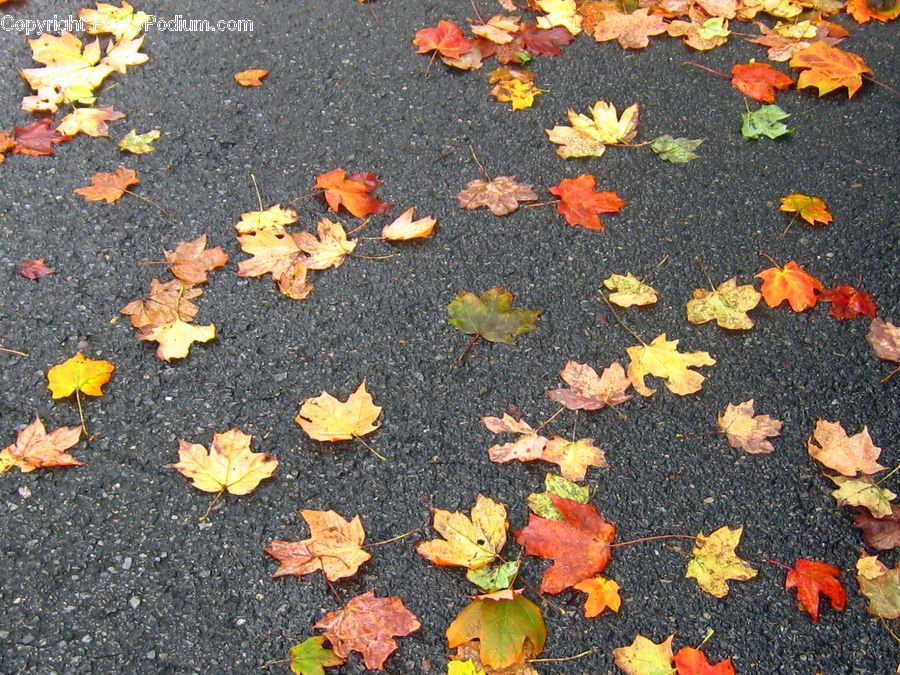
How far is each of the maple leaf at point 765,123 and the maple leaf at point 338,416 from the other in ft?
5.92

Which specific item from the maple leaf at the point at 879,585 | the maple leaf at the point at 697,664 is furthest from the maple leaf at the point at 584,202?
the maple leaf at the point at 697,664

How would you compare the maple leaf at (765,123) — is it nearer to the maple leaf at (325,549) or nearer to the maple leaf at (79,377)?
the maple leaf at (325,549)

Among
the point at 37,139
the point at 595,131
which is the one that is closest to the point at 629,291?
the point at 595,131

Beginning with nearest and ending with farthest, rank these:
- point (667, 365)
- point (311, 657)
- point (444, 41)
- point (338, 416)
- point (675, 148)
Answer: point (311, 657) < point (338, 416) < point (667, 365) < point (675, 148) < point (444, 41)

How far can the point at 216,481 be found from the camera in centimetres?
206

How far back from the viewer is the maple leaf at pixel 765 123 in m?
3.04

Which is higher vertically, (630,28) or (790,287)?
(630,28)

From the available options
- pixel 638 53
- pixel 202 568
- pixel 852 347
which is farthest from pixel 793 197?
pixel 202 568

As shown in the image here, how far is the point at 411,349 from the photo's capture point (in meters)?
2.38

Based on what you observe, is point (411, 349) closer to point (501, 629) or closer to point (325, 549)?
point (325, 549)

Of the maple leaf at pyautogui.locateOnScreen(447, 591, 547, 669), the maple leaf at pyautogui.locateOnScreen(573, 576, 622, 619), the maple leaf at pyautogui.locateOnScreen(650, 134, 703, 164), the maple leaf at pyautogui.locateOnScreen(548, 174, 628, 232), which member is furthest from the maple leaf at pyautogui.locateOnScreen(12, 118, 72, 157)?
the maple leaf at pyautogui.locateOnScreen(573, 576, 622, 619)

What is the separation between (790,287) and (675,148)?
0.74m

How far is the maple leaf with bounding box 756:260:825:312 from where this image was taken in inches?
98.2

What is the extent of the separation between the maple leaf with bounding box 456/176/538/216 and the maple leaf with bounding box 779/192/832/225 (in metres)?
0.84
